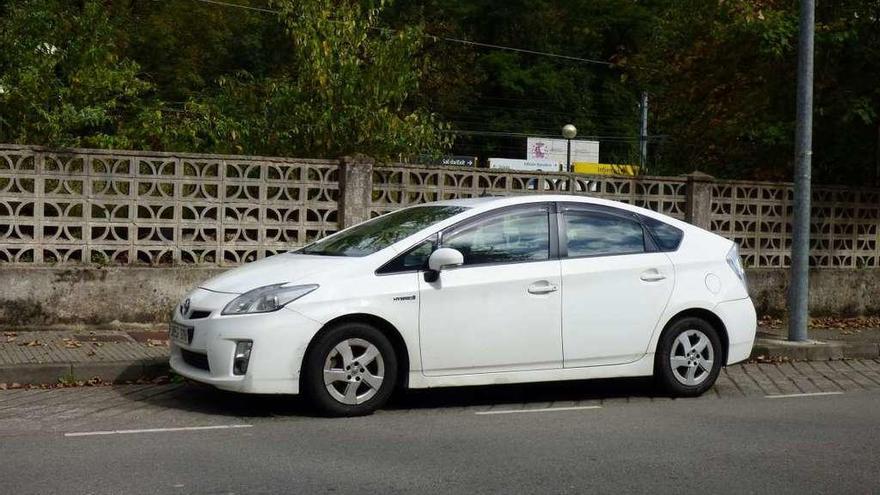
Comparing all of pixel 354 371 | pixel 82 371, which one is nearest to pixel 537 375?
pixel 354 371

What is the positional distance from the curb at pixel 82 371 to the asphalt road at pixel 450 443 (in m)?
0.24

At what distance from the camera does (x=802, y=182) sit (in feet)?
41.4

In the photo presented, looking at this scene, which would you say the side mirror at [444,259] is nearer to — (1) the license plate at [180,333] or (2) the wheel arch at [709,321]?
(1) the license plate at [180,333]

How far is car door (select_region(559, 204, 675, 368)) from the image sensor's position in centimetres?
902

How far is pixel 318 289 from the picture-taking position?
26.9ft

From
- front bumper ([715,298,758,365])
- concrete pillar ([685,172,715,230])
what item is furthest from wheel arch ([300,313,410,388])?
concrete pillar ([685,172,715,230])

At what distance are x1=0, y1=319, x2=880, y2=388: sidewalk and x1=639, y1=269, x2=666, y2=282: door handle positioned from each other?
306 cm

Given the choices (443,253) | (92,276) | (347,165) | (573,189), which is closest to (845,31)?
(573,189)

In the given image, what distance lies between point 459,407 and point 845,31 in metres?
8.35

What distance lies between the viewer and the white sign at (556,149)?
60469 millimetres

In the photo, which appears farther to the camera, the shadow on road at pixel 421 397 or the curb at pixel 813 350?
the curb at pixel 813 350

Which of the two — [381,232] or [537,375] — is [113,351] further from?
[537,375]

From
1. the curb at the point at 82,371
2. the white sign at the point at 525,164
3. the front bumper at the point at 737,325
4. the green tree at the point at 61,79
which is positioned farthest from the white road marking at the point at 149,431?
the white sign at the point at 525,164

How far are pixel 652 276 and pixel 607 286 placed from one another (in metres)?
0.43
